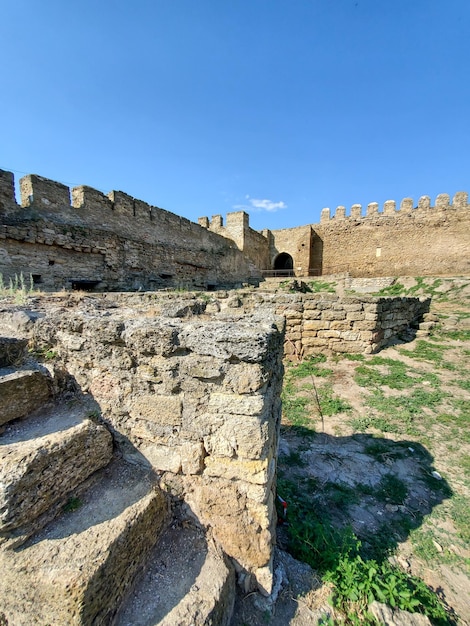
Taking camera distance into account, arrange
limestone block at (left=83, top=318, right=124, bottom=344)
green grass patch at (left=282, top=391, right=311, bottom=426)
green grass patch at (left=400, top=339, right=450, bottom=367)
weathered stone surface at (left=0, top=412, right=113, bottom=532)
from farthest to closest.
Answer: green grass patch at (left=400, top=339, right=450, bottom=367)
green grass patch at (left=282, top=391, right=311, bottom=426)
limestone block at (left=83, top=318, right=124, bottom=344)
weathered stone surface at (left=0, top=412, right=113, bottom=532)

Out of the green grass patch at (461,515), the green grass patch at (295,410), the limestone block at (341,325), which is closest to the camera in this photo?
the green grass patch at (461,515)

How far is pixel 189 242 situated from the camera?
573 inches

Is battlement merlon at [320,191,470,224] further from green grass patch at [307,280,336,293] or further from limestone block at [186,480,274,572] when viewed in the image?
limestone block at [186,480,274,572]

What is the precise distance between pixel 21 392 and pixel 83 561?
1074mm

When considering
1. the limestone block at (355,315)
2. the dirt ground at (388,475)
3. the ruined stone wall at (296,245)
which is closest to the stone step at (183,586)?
the dirt ground at (388,475)

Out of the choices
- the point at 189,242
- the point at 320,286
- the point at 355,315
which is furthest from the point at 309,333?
the point at 189,242

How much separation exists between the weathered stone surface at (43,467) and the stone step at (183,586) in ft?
2.06

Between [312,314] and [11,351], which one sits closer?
[11,351]

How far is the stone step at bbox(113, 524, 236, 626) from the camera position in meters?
1.29

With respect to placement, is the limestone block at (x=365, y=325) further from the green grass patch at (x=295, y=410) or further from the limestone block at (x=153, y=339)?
the limestone block at (x=153, y=339)

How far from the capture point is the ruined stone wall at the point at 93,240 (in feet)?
25.6

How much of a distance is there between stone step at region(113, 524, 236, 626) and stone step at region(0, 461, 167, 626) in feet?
0.26

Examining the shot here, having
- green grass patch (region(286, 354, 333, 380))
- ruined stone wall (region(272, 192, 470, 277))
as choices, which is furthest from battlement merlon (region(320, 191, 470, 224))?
green grass patch (region(286, 354, 333, 380))

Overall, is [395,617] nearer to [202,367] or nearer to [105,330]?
[202,367]
